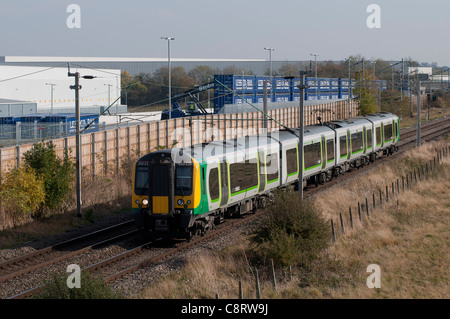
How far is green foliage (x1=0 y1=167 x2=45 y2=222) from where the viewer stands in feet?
63.2

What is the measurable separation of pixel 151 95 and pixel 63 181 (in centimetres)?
7270

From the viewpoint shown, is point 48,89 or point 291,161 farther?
point 48,89

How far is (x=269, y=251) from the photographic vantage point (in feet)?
49.1

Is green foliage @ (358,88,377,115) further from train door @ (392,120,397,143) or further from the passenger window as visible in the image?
the passenger window

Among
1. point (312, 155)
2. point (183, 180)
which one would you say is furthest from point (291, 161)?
point (183, 180)

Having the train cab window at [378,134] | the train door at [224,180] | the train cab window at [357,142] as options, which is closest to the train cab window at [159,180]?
the train door at [224,180]

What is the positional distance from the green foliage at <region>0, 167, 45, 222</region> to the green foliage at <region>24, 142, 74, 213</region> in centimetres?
56

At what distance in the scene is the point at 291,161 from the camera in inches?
936

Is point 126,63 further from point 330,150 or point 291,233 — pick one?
point 291,233

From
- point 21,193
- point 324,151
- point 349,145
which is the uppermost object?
point 349,145

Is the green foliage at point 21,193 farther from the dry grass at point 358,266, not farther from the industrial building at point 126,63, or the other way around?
the industrial building at point 126,63

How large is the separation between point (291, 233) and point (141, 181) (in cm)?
474

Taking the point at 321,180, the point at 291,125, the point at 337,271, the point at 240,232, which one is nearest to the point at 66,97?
the point at 291,125
